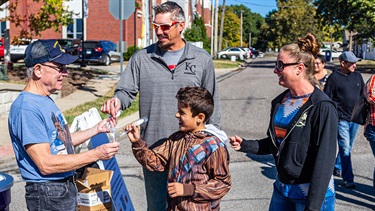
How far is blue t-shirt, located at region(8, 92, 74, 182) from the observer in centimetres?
313

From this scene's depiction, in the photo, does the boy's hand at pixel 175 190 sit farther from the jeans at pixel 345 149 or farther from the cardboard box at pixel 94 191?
the jeans at pixel 345 149

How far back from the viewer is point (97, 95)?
16250 mm

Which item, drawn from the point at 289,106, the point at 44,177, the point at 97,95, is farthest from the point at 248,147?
the point at 97,95

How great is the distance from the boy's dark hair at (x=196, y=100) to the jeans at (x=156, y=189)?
84 cm

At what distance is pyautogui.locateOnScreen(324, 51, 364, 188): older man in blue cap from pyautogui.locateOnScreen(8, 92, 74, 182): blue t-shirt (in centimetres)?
470

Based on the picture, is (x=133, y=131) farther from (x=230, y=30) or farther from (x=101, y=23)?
(x=230, y=30)

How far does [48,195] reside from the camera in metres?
3.27

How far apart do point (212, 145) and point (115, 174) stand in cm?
122

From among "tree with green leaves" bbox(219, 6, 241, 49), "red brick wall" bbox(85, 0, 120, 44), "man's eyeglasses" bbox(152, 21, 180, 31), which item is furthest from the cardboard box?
"tree with green leaves" bbox(219, 6, 241, 49)

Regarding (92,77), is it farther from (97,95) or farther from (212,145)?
(212,145)

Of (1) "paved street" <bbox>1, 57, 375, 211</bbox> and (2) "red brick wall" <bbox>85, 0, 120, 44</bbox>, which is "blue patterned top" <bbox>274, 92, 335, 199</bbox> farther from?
(2) "red brick wall" <bbox>85, 0, 120, 44</bbox>

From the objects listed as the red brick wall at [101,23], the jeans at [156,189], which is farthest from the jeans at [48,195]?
Answer: the red brick wall at [101,23]

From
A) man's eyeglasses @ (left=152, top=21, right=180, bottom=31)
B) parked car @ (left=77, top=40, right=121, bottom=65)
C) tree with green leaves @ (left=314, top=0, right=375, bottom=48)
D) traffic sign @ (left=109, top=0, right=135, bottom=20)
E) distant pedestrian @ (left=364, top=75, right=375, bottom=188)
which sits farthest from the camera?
tree with green leaves @ (left=314, top=0, right=375, bottom=48)

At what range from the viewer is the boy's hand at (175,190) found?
3189mm
